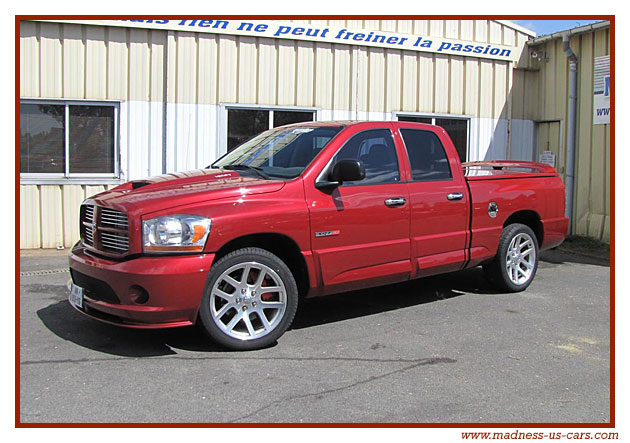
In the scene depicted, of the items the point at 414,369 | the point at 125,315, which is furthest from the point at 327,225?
the point at 125,315

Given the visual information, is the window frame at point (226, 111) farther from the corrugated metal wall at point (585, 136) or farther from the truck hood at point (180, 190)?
the corrugated metal wall at point (585, 136)

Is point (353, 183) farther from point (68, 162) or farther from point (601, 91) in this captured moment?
point (601, 91)

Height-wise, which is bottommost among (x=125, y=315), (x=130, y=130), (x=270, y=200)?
(x=125, y=315)

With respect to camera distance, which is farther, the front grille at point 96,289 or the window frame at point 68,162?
→ the window frame at point 68,162

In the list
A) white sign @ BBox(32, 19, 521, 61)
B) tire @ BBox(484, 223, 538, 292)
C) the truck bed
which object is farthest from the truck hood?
white sign @ BBox(32, 19, 521, 61)

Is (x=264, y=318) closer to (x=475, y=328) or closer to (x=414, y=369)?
(x=414, y=369)

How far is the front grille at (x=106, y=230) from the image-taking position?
4758 mm

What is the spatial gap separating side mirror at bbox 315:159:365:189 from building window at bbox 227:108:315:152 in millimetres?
4997

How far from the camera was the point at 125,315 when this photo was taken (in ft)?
15.3

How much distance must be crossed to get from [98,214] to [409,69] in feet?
24.9

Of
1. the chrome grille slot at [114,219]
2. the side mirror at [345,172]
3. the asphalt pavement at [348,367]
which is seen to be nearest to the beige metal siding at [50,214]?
the asphalt pavement at [348,367]

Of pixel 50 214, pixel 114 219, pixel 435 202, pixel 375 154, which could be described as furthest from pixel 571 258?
pixel 50 214

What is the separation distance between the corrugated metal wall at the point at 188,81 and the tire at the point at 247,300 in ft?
17.5

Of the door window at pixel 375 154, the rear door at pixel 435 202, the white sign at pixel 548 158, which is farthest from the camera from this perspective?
the white sign at pixel 548 158
